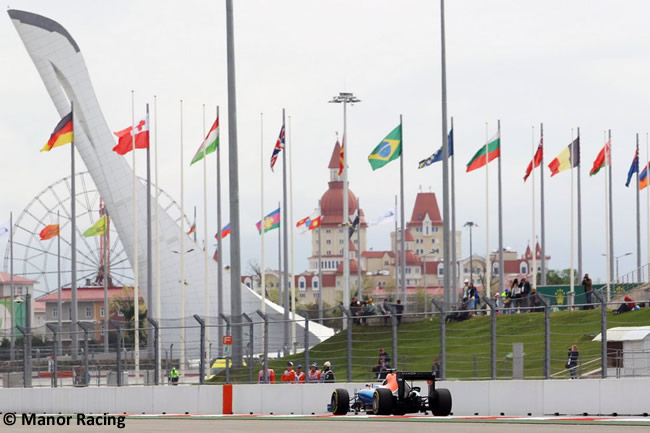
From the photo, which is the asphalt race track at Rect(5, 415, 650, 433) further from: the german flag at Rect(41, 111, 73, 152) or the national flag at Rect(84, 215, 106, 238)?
the national flag at Rect(84, 215, 106, 238)

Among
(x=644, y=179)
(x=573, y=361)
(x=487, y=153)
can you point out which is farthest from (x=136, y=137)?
(x=573, y=361)

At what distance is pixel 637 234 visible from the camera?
66.2 metres

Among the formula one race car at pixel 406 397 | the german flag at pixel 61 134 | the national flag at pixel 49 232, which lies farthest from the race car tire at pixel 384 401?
the national flag at pixel 49 232

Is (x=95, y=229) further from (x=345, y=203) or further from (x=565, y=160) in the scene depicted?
(x=565, y=160)

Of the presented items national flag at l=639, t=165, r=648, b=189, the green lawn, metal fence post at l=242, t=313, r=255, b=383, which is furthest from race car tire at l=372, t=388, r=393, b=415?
national flag at l=639, t=165, r=648, b=189

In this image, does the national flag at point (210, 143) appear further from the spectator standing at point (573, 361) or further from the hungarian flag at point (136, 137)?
the spectator standing at point (573, 361)

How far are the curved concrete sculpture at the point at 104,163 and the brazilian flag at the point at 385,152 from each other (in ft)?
90.9

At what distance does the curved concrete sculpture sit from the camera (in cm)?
8275

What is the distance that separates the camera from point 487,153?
171ft

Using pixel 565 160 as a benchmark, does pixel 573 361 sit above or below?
below

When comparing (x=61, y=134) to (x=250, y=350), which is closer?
(x=250, y=350)

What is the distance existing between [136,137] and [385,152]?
376 inches

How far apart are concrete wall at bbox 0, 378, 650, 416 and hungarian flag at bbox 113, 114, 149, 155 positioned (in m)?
17.5

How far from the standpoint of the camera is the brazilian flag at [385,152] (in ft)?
161
